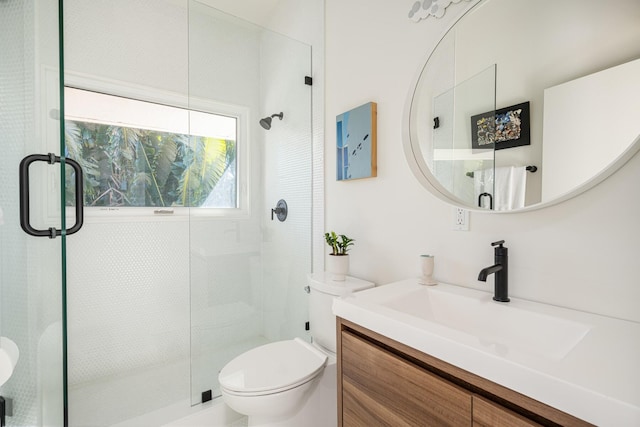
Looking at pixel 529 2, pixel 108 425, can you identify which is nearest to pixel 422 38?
pixel 529 2

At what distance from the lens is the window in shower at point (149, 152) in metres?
Answer: 1.65

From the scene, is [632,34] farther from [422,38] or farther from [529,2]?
[422,38]

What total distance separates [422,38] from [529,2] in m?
0.40

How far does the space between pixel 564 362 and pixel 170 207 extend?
191cm

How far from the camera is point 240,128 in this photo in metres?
1.77

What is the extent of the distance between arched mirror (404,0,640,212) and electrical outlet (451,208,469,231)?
0.09ft

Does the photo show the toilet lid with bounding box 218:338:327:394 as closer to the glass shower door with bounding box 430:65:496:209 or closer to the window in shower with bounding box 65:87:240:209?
the window in shower with bounding box 65:87:240:209

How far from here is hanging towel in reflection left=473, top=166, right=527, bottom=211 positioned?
997 millimetres

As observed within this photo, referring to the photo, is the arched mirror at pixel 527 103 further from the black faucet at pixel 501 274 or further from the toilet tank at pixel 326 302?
the toilet tank at pixel 326 302

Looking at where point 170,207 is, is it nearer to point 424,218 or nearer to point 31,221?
point 31,221

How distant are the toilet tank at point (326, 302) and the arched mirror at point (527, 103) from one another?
1.97ft

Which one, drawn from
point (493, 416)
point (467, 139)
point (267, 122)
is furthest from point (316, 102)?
point (493, 416)

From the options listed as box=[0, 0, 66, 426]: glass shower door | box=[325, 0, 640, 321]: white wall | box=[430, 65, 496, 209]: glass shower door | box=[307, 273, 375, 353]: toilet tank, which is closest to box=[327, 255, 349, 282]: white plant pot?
box=[307, 273, 375, 353]: toilet tank

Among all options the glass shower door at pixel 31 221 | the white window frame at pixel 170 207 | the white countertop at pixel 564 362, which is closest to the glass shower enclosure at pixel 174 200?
the white window frame at pixel 170 207
